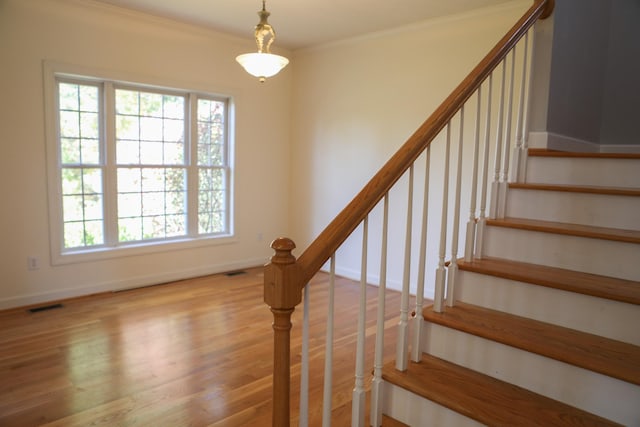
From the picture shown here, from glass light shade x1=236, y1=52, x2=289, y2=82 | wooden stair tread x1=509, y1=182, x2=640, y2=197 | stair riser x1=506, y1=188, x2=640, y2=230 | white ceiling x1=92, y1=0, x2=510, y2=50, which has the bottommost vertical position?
stair riser x1=506, y1=188, x2=640, y2=230

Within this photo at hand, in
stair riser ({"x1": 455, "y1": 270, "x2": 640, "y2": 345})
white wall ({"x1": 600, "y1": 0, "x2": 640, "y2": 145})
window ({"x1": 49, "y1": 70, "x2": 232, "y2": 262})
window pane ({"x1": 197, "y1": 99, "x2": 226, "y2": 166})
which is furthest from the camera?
window pane ({"x1": 197, "y1": 99, "x2": 226, "y2": 166})

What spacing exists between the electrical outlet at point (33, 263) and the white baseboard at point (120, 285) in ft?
0.82

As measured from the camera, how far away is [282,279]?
4.20ft

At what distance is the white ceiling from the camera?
3918mm

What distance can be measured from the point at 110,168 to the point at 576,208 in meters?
4.16

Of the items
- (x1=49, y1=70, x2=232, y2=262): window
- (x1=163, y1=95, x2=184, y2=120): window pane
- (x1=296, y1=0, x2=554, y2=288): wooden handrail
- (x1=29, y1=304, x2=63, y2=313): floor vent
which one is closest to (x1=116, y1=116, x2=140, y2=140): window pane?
(x1=49, y1=70, x2=232, y2=262): window

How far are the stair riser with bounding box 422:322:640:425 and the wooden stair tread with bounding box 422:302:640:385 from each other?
0.04 metres

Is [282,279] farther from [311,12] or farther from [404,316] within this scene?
[311,12]

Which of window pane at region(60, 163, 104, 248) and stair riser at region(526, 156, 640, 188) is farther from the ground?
stair riser at region(526, 156, 640, 188)

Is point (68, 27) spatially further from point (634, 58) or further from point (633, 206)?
point (634, 58)

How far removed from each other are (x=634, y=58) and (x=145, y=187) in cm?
474

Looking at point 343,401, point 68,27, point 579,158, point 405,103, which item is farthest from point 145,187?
point 579,158

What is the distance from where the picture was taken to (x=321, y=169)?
556 centimetres

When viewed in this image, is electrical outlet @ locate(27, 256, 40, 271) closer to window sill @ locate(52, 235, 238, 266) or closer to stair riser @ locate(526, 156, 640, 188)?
window sill @ locate(52, 235, 238, 266)
